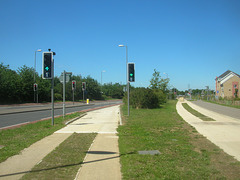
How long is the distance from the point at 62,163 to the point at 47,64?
301 inches

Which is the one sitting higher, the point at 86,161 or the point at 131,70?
the point at 131,70

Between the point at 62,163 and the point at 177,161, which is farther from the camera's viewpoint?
the point at 177,161

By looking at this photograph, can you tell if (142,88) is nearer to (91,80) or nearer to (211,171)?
(211,171)

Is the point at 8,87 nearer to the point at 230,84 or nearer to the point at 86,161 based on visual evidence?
the point at 86,161

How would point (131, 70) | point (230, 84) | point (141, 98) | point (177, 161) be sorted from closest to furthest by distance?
point (177, 161)
point (131, 70)
point (141, 98)
point (230, 84)

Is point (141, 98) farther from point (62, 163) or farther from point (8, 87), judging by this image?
point (8, 87)

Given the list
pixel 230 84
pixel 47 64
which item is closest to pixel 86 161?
pixel 47 64

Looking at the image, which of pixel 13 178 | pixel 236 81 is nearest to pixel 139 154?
pixel 13 178

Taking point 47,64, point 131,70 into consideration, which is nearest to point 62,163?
point 47,64

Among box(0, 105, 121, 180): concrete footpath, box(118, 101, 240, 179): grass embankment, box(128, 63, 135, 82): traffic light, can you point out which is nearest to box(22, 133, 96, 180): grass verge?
box(0, 105, 121, 180): concrete footpath

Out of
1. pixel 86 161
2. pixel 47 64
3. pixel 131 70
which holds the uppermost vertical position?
pixel 131 70

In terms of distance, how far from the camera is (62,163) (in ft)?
17.2

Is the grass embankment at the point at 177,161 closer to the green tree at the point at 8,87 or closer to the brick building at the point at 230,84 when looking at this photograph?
the green tree at the point at 8,87

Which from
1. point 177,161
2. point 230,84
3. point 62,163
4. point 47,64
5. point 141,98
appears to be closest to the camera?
point 62,163
